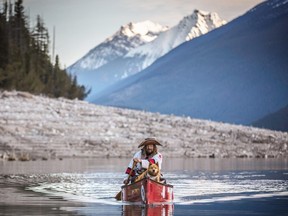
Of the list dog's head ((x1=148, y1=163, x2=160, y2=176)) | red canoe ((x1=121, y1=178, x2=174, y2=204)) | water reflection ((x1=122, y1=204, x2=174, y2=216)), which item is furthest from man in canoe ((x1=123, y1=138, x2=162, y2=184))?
water reflection ((x1=122, y1=204, x2=174, y2=216))

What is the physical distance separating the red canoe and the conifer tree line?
6326 cm

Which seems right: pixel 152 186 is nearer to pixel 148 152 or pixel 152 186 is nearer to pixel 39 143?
pixel 148 152

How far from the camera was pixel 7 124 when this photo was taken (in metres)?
75.4

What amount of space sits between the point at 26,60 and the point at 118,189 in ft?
227

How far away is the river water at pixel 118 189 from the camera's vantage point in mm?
29047

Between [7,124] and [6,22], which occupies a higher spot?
[6,22]

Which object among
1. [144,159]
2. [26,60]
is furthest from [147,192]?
[26,60]

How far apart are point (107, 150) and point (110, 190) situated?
38530mm

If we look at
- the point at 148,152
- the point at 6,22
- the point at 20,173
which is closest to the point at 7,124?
the point at 20,173

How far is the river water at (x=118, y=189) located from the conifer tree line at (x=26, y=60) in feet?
137

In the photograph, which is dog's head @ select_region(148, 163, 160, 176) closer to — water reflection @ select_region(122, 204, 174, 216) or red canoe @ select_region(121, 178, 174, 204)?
red canoe @ select_region(121, 178, 174, 204)

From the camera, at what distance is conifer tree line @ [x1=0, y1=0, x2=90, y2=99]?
97.5 metres

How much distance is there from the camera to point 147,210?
28984 millimetres

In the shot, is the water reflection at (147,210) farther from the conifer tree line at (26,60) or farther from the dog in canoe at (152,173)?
the conifer tree line at (26,60)
